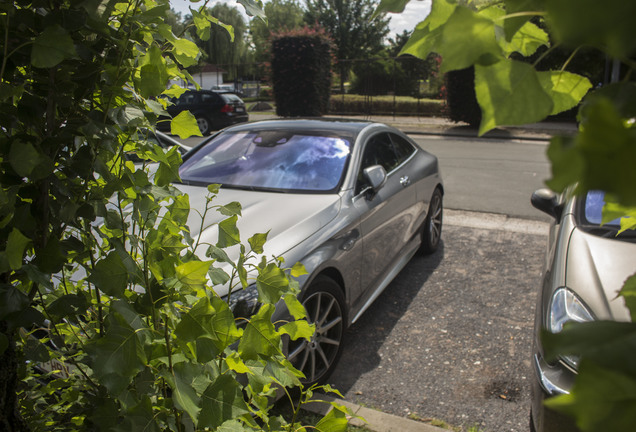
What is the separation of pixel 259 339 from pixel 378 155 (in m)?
3.71

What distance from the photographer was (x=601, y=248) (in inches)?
120

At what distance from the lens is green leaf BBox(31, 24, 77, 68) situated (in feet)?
3.26

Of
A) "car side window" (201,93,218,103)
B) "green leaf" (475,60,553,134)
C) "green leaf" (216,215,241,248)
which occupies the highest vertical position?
"car side window" (201,93,218,103)

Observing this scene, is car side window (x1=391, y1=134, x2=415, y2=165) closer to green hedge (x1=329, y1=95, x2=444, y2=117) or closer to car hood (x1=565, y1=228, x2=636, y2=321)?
car hood (x1=565, y1=228, x2=636, y2=321)

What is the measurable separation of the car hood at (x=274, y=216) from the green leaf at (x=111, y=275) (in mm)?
1877

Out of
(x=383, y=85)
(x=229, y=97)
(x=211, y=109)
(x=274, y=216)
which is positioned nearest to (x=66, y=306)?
(x=274, y=216)

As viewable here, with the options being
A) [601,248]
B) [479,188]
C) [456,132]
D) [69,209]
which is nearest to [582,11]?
[69,209]

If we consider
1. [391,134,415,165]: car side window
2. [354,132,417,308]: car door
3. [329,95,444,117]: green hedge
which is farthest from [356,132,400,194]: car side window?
[329,95,444,117]: green hedge

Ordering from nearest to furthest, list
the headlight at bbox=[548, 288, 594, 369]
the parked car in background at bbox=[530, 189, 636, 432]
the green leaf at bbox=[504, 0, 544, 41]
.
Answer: the green leaf at bbox=[504, 0, 544, 41], the parked car in background at bbox=[530, 189, 636, 432], the headlight at bbox=[548, 288, 594, 369]

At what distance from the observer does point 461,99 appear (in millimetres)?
20844

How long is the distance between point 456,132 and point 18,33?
19.3 metres

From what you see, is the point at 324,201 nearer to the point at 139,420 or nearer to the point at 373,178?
the point at 373,178

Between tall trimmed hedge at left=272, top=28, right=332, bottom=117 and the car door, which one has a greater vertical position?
tall trimmed hedge at left=272, top=28, right=332, bottom=117

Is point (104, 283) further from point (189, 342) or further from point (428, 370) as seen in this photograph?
point (428, 370)
